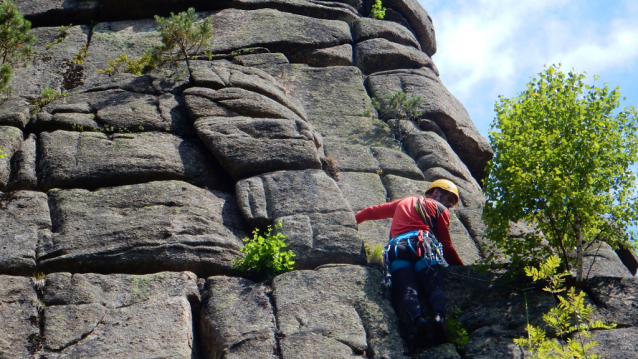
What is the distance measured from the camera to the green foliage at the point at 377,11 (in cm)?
1812

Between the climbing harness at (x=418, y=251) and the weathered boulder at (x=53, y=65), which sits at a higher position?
the weathered boulder at (x=53, y=65)

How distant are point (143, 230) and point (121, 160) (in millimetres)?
1713

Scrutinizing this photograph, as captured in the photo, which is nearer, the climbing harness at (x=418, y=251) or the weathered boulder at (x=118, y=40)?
the climbing harness at (x=418, y=251)

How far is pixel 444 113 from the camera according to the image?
1482 centimetres

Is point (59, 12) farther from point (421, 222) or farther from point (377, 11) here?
point (421, 222)

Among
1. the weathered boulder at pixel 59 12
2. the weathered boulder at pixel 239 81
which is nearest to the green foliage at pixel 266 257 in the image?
the weathered boulder at pixel 239 81

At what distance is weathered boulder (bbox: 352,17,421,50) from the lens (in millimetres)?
16969

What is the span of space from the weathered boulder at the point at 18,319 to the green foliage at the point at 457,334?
15.7ft

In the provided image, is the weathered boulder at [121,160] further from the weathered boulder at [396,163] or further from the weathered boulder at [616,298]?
the weathered boulder at [616,298]

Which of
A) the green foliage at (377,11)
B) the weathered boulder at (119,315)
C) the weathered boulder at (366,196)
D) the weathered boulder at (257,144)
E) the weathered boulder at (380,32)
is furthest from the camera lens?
the green foliage at (377,11)

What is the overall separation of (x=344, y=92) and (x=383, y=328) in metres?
7.27

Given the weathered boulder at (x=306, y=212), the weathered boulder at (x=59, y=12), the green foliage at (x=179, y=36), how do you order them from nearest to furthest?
the weathered boulder at (x=306, y=212) < the green foliage at (x=179, y=36) < the weathered boulder at (x=59, y=12)

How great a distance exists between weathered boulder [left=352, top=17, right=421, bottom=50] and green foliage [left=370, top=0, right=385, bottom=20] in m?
0.39

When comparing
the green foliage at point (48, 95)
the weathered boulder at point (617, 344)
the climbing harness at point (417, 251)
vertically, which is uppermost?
the green foliage at point (48, 95)
